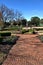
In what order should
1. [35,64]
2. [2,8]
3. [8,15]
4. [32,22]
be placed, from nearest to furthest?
[35,64], [2,8], [8,15], [32,22]

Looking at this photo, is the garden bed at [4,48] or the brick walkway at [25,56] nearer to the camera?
the brick walkway at [25,56]

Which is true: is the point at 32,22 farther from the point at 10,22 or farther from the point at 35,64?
the point at 35,64

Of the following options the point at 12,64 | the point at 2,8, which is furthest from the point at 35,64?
the point at 2,8

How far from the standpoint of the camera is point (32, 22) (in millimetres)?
72500

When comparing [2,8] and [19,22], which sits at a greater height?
[2,8]

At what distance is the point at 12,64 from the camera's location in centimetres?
691

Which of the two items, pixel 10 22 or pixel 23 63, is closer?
pixel 23 63

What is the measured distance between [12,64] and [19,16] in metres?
56.4

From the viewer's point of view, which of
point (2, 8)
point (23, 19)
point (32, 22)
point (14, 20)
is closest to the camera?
point (2, 8)

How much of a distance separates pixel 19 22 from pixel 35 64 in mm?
56488

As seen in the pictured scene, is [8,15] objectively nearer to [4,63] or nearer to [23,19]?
[23,19]

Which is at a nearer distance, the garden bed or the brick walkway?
the brick walkway

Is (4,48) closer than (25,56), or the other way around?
(25,56)

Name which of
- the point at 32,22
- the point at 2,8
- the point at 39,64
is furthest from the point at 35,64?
the point at 32,22
